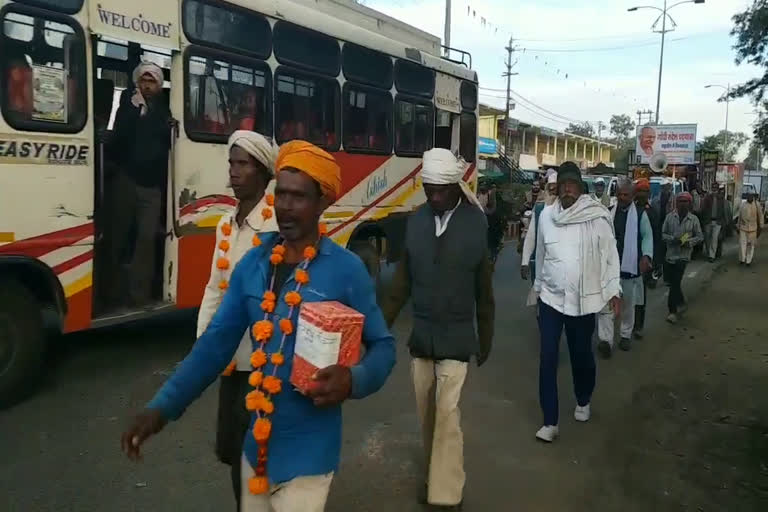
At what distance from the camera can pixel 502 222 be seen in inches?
558

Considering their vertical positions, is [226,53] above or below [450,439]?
above

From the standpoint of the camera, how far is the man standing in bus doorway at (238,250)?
100 inches

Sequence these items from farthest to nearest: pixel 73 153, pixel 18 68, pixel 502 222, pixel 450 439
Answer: pixel 502 222
pixel 73 153
pixel 18 68
pixel 450 439

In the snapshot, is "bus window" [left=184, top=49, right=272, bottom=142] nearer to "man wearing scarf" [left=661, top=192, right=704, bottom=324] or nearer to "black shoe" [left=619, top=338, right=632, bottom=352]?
"black shoe" [left=619, top=338, right=632, bottom=352]

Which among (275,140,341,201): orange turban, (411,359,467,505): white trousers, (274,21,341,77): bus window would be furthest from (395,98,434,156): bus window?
(275,140,341,201): orange turban

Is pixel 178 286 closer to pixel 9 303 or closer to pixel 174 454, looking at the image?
pixel 9 303

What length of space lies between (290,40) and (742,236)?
530 inches

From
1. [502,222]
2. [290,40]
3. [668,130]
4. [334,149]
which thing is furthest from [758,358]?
[668,130]

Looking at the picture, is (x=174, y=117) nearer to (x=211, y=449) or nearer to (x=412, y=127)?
(x=211, y=449)

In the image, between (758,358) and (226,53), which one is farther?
(758,358)

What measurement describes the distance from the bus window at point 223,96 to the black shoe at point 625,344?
439 centimetres

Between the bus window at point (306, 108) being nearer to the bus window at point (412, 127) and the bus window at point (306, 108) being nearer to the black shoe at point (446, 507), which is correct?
the bus window at point (412, 127)

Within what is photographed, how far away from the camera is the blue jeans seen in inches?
189

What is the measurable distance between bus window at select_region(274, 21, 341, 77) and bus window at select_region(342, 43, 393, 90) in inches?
7.4
